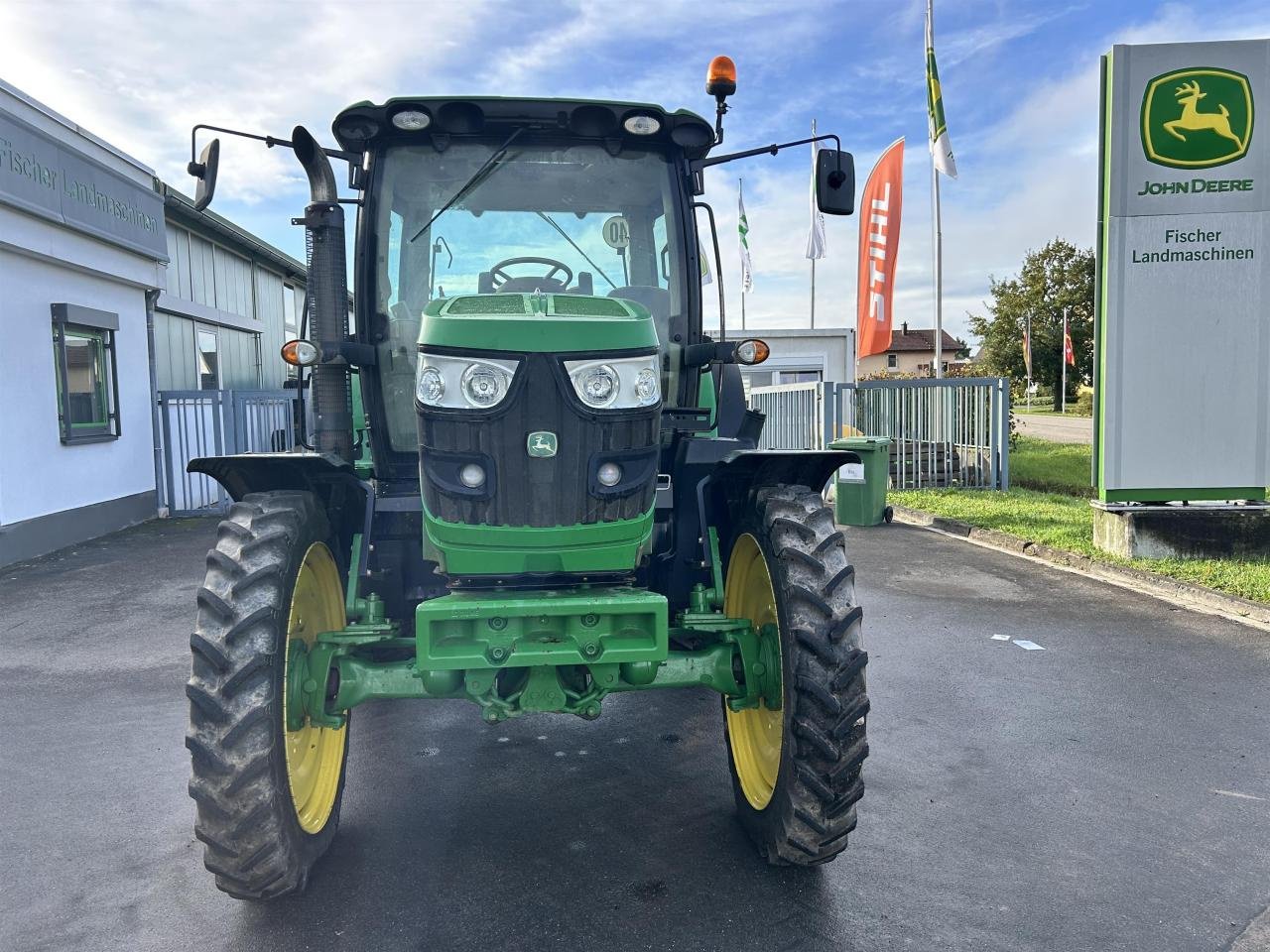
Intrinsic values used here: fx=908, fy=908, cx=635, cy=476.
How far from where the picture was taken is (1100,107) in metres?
8.08

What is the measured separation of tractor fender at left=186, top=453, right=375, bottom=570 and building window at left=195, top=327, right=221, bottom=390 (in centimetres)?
1358

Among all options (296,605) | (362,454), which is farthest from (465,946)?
(362,454)

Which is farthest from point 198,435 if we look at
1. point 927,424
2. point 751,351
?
point 751,351

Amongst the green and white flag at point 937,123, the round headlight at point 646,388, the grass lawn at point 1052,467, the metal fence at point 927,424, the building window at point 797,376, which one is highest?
the green and white flag at point 937,123

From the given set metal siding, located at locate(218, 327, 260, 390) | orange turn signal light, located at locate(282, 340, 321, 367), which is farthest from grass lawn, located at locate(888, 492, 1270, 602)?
metal siding, located at locate(218, 327, 260, 390)

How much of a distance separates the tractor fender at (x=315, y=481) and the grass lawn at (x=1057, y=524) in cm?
641

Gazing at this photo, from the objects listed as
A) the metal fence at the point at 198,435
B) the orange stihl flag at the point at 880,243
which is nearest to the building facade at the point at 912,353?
the orange stihl flag at the point at 880,243

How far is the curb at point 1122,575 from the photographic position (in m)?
6.49

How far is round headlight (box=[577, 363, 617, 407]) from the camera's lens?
109 inches

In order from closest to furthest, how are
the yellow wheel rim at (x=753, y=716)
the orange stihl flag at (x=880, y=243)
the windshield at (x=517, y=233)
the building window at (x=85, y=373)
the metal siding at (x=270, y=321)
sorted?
the yellow wheel rim at (x=753, y=716) → the windshield at (x=517, y=233) → the building window at (x=85, y=373) → the orange stihl flag at (x=880, y=243) → the metal siding at (x=270, y=321)

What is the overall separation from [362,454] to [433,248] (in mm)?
982

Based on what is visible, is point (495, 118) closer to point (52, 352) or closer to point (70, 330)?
point (52, 352)

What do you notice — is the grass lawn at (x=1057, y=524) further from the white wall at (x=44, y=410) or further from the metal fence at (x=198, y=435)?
the white wall at (x=44, y=410)

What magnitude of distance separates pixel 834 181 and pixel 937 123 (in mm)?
13998
